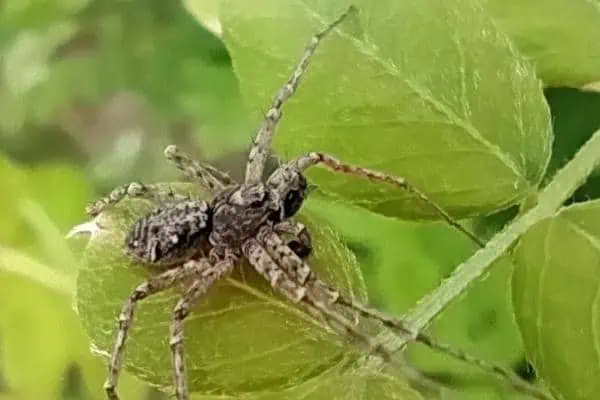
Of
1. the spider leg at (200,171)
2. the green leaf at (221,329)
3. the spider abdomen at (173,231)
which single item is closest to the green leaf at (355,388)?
the green leaf at (221,329)

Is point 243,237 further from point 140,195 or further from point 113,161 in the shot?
point 113,161

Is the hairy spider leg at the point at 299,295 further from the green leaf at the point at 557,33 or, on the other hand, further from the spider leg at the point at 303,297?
the green leaf at the point at 557,33

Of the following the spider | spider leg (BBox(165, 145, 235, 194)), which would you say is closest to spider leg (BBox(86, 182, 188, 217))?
the spider

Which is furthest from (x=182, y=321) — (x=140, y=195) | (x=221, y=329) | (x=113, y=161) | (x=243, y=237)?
(x=113, y=161)

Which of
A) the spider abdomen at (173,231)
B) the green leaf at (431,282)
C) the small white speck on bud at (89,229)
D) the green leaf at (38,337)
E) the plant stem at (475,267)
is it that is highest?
the plant stem at (475,267)

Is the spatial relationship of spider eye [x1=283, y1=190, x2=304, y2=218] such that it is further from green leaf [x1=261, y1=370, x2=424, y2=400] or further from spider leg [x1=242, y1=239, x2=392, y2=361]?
green leaf [x1=261, y1=370, x2=424, y2=400]

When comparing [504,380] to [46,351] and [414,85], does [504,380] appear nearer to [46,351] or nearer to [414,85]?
[414,85]

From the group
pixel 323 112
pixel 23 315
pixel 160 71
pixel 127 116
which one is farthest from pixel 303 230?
pixel 127 116
